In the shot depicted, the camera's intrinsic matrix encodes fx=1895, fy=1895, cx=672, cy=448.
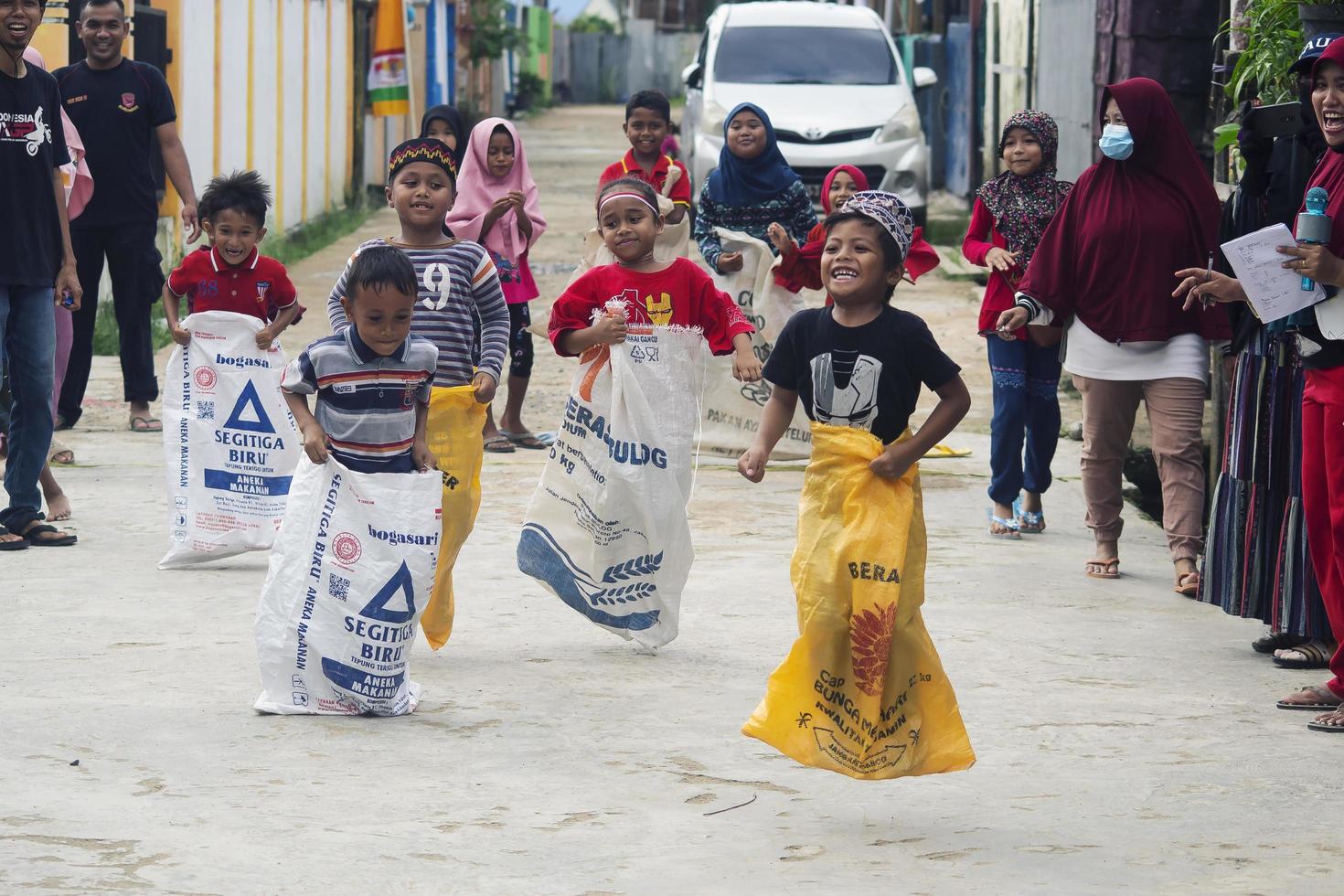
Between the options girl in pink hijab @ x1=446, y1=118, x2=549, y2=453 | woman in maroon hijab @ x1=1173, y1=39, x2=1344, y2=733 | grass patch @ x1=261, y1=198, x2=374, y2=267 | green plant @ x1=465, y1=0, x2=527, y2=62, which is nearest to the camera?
woman in maroon hijab @ x1=1173, y1=39, x2=1344, y2=733

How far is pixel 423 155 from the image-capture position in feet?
18.2

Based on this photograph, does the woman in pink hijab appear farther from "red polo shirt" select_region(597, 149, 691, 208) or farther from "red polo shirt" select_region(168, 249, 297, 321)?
"red polo shirt" select_region(597, 149, 691, 208)

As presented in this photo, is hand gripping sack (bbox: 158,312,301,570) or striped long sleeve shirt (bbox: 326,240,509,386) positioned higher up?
striped long sleeve shirt (bbox: 326,240,509,386)

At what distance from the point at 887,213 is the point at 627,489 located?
1541mm

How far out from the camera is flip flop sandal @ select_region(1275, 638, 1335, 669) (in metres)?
5.75

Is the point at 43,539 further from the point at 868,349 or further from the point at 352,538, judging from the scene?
the point at 868,349

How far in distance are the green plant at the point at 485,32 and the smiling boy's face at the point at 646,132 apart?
82.4ft

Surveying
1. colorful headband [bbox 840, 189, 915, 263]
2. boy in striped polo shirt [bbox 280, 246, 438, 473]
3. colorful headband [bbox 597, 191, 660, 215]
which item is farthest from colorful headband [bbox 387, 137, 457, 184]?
colorful headband [bbox 840, 189, 915, 263]

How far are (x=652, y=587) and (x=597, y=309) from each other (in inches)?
33.5

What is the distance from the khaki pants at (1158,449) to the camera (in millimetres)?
6699

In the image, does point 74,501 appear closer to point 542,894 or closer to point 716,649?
→ point 716,649

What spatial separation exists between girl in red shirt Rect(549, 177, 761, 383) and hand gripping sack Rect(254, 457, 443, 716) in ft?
2.91

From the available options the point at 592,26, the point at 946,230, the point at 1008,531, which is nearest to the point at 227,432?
the point at 1008,531

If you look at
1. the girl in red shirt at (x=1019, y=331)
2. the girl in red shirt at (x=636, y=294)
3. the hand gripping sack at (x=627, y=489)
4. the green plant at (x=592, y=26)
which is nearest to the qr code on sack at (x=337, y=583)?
the hand gripping sack at (x=627, y=489)
